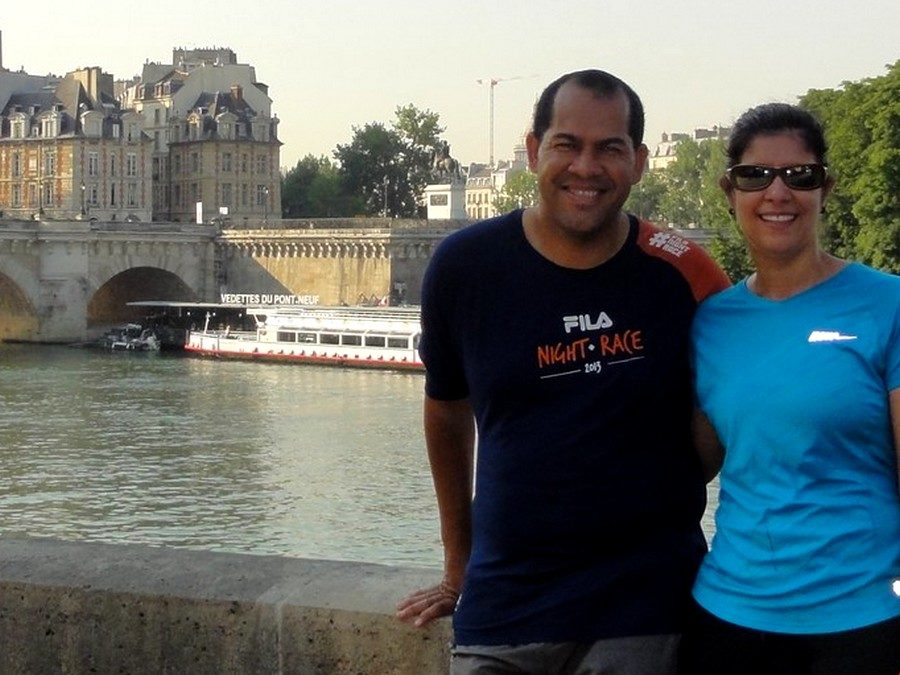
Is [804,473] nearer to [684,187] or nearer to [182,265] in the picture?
[182,265]

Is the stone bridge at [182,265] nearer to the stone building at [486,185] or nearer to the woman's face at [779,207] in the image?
the woman's face at [779,207]

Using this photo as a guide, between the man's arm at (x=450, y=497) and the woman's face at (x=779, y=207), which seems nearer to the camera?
the woman's face at (x=779, y=207)

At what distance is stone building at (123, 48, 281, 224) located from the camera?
54000 mm

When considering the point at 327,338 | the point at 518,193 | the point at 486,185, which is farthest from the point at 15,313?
the point at 486,185

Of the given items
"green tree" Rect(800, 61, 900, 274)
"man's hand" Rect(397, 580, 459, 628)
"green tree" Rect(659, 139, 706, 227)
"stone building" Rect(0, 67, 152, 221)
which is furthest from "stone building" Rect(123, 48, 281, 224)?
"man's hand" Rect(397, 580, 459, 628)

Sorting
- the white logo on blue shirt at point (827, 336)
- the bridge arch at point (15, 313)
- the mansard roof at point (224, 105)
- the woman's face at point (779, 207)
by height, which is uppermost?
the mansard roof at point (224, 105)

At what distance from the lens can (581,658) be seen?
6.58ft

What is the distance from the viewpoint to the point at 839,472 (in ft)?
6.12

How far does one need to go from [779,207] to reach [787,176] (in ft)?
0.12

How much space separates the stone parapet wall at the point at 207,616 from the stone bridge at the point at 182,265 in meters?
34.5

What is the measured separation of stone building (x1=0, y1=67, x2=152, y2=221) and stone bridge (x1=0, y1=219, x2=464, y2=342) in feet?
38.5

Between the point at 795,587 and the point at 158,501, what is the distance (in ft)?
45.2

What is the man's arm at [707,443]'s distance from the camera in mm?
2035

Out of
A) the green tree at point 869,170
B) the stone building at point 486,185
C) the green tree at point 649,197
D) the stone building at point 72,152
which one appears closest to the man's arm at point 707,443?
the green tree at point 869,170
